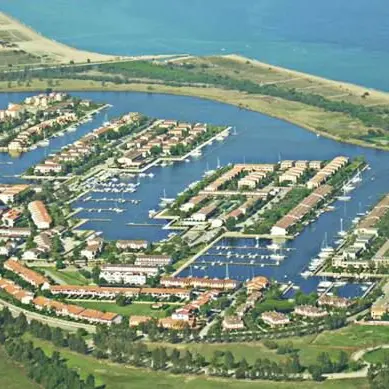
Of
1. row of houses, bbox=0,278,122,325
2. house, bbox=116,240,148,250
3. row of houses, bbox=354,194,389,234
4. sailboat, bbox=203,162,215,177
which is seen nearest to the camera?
row of houses, bbox=0,278,122,325

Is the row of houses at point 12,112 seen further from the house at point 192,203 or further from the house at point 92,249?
the house at point 92,249

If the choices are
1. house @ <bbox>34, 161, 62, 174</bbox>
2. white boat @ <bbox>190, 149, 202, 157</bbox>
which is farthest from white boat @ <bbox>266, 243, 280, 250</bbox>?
white boat @ <bbox>190, 149, 202, 157</bbox>

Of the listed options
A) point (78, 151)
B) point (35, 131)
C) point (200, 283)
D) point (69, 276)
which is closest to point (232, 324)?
point (200, 283)

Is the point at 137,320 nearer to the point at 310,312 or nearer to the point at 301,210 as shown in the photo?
the point at 310,312

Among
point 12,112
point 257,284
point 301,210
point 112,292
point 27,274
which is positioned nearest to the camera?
point 257,284

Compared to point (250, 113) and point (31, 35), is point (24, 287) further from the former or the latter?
point (31, 35)

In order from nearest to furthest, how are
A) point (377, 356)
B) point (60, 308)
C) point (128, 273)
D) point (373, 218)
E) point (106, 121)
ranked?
point (377, 356) < point (60, 308) < point (128, 273) < point (373, 218) < point (106, 121)

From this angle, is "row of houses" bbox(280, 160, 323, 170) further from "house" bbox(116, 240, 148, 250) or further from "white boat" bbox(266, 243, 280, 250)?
"house" bbox(116, 240, 148, 250)
